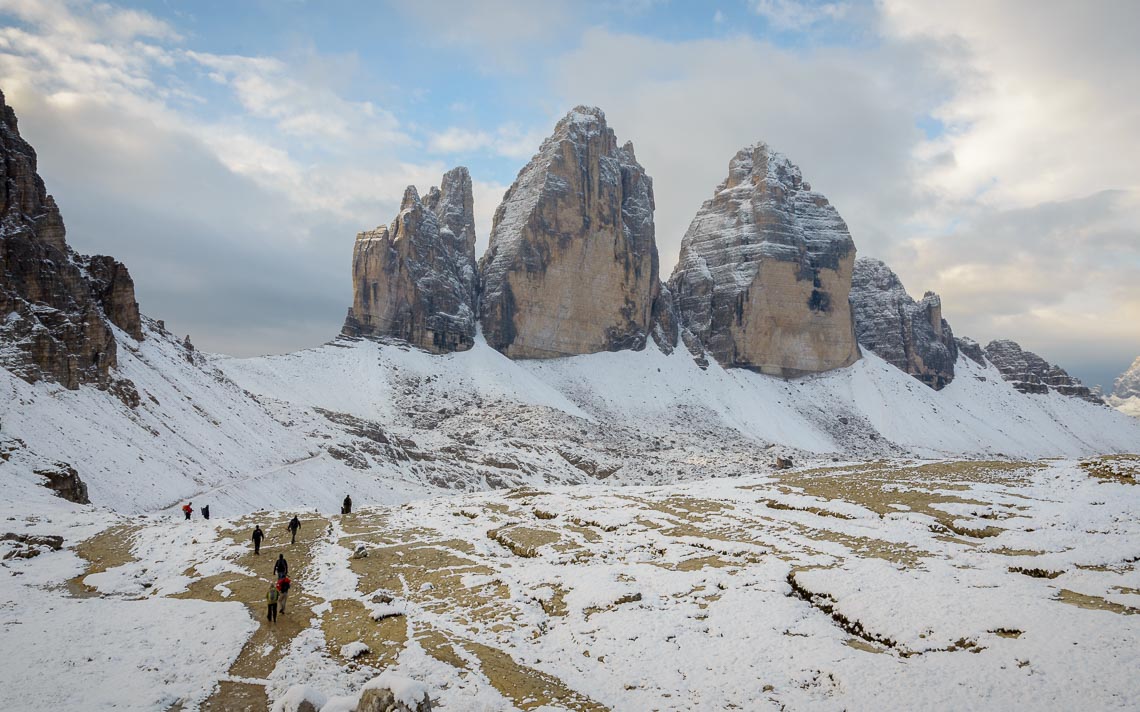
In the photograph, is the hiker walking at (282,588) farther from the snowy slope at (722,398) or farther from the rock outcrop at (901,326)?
the rock outcrop at (901,326)

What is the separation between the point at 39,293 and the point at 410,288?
8004cm

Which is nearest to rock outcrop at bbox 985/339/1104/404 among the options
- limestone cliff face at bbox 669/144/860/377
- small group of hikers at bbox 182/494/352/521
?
limestone cliff face at bbox 669/144/860/377

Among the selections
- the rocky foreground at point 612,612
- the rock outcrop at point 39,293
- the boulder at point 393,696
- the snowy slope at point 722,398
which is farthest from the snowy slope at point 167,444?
the boulder at point 393,696

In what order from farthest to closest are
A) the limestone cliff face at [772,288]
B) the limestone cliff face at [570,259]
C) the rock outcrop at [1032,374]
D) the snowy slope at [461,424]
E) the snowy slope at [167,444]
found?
1. the rock outcrop at [1032,374]
2. the limestone cliff face at [772,288]
3. the limestone cliff face at [570,259]
4. the snowy slope at [461,424]
5. the snowy slope at [167,444]

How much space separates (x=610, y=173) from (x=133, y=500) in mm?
130537

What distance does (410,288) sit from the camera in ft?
418

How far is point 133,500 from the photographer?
127ft

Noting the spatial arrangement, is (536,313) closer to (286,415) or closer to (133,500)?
(286,415)

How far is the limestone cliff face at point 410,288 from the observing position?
416ft

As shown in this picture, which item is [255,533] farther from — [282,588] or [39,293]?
[39,293]

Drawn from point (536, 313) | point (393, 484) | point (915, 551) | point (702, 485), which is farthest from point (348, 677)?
point (536, 313)

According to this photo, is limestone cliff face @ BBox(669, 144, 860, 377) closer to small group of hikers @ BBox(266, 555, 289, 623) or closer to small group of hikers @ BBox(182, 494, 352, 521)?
small group of hikers @ BBox(182, 494, 352, 521)

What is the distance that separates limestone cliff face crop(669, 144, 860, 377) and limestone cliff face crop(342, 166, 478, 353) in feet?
205

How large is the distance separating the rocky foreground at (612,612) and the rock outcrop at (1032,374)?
180 metres
